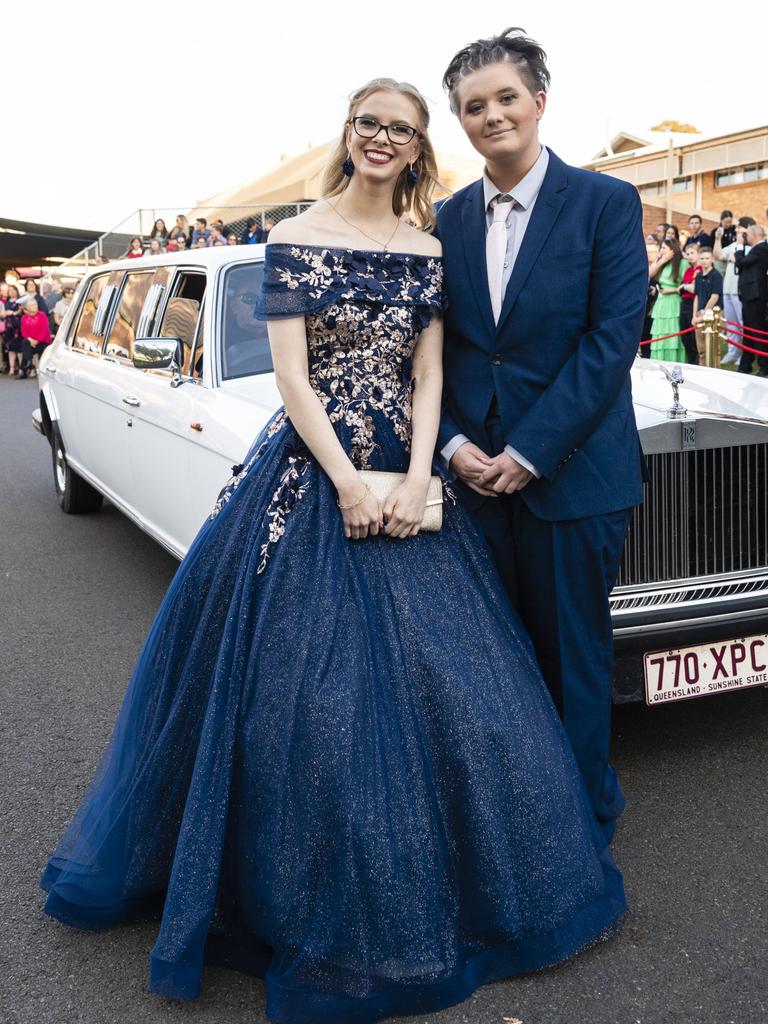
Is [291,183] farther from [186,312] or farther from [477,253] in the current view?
[477,253]

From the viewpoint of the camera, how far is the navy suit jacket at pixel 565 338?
2490mm

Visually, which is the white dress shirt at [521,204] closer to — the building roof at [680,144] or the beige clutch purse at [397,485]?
the beige clutch purse at [397,485]

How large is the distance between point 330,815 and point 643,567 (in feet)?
4.74

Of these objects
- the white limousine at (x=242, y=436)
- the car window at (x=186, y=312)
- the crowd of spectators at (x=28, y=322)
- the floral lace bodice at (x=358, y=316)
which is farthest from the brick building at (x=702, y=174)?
the floral lace bodice at (x=358, y=316)

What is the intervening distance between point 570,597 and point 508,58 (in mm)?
1318

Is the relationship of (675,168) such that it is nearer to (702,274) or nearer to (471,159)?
(471,159)

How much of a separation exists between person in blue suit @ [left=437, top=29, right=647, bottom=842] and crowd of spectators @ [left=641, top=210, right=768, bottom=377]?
31.3 feet

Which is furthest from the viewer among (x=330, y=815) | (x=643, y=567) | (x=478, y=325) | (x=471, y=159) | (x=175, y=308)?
(x=471, y=159)

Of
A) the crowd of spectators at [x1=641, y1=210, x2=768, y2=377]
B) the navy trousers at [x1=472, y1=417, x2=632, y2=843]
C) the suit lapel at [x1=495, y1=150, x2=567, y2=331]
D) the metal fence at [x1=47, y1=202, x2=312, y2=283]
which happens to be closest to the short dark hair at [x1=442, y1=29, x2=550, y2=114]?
the suit lapel at [x1=495, y1=150, x2=567, y2=331]

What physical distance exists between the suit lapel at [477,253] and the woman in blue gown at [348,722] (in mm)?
94

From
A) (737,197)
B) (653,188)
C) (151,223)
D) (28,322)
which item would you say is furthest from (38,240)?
(737,197)

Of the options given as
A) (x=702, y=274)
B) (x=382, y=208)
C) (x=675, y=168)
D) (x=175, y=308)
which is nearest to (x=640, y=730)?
(x=382, y=208)

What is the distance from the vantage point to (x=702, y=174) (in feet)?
103

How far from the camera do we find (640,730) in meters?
3.67
